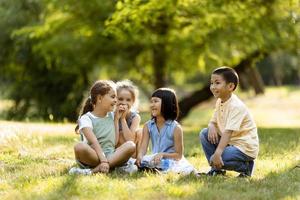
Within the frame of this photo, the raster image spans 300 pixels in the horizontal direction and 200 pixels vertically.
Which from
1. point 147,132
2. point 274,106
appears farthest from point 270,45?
point 274,106

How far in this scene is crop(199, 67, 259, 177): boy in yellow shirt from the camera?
6492 millimetres

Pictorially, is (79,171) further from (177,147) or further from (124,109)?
(177,147)

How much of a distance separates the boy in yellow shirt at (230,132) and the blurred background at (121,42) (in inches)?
315

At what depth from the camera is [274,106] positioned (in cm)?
3300

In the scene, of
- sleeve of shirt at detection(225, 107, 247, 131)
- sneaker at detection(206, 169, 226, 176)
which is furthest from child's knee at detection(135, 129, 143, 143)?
sleeve of shirt at detection(225, 107, 247, 131)

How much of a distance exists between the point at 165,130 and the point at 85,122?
0.96 metres

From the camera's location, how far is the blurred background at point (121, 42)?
1636 centimetres

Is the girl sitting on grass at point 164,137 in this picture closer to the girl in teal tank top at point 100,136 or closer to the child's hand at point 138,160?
the child's hand at point 138,160

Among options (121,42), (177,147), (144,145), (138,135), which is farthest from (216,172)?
(121,42)

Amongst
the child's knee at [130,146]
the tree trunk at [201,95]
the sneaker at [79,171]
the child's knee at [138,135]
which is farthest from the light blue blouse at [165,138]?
the tree trunk at [201,95]

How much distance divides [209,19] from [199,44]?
307 cm

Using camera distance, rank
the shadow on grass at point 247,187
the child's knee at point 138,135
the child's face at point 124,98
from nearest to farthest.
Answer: the shadow on grass at point 247,187 → the child's face at point 124,98 → the child's knee at point 138,135

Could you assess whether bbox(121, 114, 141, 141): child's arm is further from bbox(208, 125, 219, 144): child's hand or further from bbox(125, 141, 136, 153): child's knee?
bbox(208, 125, 219, 144): child's hand

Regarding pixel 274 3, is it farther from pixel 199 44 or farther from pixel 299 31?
pixel 199 44
